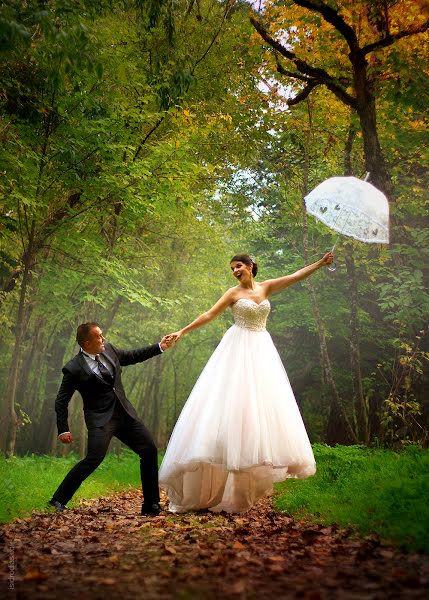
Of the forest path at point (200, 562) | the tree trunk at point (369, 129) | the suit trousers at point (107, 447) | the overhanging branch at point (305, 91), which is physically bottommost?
the forest path at point (200, 562)

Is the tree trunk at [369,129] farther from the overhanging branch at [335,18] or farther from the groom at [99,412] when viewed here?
the groom at [99,412]

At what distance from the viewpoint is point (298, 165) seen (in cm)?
1797

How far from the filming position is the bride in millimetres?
6305

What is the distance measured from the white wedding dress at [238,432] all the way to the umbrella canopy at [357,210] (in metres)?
1.39

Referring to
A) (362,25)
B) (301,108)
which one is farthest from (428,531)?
(301,108)

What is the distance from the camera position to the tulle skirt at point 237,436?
6.29 metres

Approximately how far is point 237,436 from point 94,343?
6.59 ft

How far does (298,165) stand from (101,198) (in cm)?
786

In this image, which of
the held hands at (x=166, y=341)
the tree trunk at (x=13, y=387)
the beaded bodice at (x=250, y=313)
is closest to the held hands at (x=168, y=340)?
the held hands at (x=166, y=341)

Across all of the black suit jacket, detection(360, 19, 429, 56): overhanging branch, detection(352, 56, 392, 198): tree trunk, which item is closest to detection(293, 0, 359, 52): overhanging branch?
detection(360, 19, 429, 56): overhanging branch

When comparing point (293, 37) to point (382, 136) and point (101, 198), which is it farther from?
point (101, 198)

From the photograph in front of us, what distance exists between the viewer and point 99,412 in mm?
6840

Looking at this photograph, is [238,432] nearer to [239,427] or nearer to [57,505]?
[239,427]

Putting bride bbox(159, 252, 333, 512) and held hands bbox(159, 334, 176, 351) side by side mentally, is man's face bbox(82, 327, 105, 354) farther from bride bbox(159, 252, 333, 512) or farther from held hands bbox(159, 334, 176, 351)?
bride bbox(159, 252, 333, 512)
